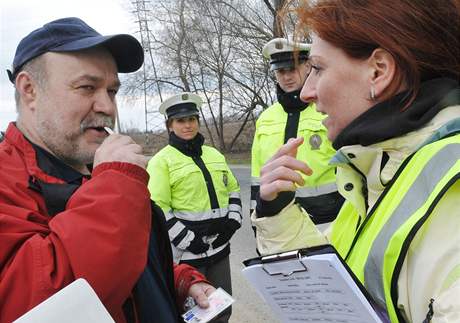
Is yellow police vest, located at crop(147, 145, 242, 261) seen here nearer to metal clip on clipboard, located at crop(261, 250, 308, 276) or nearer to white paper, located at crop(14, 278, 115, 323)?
metal clip on clipboard, located at crop(261, 250, 308, 276)

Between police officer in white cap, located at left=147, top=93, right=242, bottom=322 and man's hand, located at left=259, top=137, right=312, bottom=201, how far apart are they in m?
2.28

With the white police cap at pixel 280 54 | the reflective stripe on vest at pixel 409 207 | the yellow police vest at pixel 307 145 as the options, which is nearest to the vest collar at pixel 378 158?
the reflective stripe on vest at pixel 409 207

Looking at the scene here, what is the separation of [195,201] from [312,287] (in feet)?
8.44

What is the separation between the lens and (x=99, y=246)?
3.77 ft

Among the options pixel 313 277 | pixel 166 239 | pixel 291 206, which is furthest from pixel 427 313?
pixel 166 239

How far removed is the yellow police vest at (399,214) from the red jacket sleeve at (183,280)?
835mm

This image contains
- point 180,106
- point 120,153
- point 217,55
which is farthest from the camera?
point 217,55

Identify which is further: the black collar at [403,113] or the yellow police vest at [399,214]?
the black collar at [403,113]

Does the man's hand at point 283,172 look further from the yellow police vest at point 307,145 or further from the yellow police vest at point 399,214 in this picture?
the yellow police vest at point 307,145

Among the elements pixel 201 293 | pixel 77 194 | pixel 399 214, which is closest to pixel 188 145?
pixel 201 293

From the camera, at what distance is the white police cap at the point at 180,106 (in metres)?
4.16

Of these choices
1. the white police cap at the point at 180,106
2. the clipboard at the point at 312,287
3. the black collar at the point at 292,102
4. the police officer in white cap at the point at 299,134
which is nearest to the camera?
the clipboard at the point at 312,287

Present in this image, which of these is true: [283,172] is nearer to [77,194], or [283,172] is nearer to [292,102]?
[77,194]

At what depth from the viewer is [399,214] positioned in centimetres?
104
